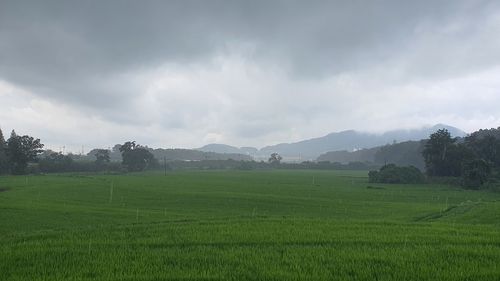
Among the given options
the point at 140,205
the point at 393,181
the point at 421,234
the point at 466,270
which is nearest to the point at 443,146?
the point at 393,181

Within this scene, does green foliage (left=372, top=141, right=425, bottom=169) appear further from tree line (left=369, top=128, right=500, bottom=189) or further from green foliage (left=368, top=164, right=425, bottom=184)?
green foliage (left=368, top=164, right=425, bottom=184)

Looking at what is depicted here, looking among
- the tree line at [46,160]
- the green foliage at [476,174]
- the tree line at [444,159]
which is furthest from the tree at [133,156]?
the green foliage at [476,174]

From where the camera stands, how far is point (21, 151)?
96.1 meters

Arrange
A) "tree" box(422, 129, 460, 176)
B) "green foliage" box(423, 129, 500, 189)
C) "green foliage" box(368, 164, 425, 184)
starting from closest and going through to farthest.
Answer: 1. "green foliage" box(368, 164, 425, 184)
2. "green foliage" box(423, 129, 500, 189)
3. "tree" box(422, 129, 460, 176)

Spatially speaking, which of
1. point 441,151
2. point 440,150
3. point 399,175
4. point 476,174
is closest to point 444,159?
point 441,151

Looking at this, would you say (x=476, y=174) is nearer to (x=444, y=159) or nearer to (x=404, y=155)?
(x=444, y=159)

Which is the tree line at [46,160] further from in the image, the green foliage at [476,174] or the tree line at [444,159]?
the green foliage at [476,174]

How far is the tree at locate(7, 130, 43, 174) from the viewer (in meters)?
95.6

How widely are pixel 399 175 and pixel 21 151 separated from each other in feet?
247

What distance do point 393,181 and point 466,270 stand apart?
7651cm

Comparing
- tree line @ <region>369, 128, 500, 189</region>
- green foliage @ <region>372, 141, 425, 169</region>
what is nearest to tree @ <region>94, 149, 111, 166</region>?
tree line @ <region>369, 128, 500, 189</region>

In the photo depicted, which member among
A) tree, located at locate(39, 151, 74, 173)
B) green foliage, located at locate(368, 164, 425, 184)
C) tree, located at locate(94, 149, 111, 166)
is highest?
tree, located at locate(94, 149, 111, 166)

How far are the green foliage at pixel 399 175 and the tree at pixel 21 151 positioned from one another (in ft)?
232

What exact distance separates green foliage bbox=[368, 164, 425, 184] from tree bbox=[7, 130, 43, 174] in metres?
70.6
